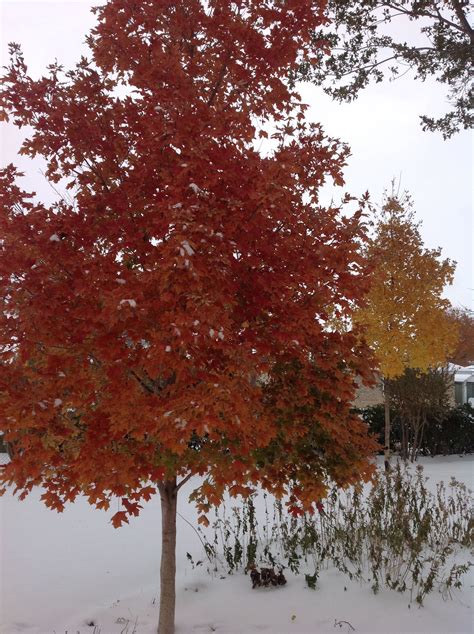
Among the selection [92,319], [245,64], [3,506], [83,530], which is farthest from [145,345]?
[3,506]

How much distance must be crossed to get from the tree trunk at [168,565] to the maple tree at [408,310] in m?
8.36

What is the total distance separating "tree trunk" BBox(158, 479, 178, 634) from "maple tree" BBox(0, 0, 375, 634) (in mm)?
18

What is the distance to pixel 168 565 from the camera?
4281 millimetres

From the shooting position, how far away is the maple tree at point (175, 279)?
9.77 ft

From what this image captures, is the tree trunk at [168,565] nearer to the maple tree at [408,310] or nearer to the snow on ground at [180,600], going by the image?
the snow on ground at [180,600]

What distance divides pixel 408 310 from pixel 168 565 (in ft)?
30.9

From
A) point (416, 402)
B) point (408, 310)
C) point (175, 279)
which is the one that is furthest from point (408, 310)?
point (175, 279)

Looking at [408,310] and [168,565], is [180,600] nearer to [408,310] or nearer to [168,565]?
[168,565]

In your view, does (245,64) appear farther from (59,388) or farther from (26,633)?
(26,633)

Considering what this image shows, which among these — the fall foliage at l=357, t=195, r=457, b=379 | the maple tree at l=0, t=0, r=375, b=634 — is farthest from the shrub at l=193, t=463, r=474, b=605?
the fall foliage at l=357, t=195, r=457, b=379

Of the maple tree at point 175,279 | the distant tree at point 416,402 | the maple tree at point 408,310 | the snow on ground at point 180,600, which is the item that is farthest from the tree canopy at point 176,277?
the distant tree at point 416,402

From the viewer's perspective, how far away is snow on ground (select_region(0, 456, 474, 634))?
4.43 meters

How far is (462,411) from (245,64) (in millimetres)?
14468

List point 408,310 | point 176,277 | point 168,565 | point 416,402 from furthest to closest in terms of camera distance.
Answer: point 416,402 < point 408,310 < point 168,565 < point 176,277
